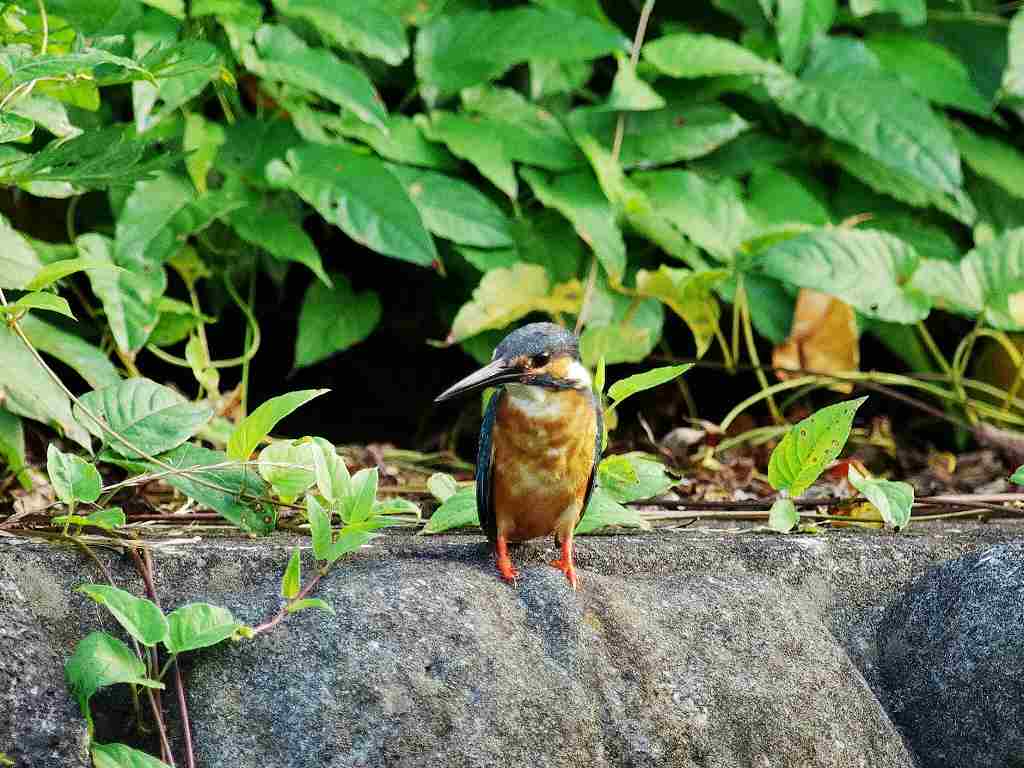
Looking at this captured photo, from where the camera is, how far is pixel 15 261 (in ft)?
10.5

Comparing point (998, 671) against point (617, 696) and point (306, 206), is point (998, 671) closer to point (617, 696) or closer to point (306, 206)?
point (617, 696)

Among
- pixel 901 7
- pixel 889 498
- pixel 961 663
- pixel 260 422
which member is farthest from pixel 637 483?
pixel 901 7

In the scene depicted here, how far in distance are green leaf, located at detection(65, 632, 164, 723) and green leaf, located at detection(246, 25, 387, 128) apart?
82.5 inches

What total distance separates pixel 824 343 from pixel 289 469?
7.74ft

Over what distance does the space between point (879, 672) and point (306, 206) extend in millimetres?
2404

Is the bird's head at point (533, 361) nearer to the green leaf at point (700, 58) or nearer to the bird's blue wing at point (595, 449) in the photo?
the bird's blue wing at point (595, 449)

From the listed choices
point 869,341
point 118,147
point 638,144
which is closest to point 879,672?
point 118,147

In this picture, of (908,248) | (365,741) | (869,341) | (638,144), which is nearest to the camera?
(365,741)

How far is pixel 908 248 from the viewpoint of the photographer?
4191 mm

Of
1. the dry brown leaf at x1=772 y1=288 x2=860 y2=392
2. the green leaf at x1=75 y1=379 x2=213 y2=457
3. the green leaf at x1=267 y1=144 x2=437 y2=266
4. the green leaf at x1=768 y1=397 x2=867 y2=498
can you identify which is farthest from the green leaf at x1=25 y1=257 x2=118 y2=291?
the dry brown leaf at x1=772 y1=288 x2=860 y2=392

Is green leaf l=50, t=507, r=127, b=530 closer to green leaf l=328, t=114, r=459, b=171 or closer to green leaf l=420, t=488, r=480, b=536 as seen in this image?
green leaf l=420, t=488, r=480, b=536

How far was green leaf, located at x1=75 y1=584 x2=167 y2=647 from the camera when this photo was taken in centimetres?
209

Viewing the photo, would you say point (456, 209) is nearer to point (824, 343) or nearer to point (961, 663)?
point (824, 343)

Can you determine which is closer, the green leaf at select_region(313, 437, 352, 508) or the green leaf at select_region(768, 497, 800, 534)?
the green leaf at select_region(313, 437, 352, 508)
